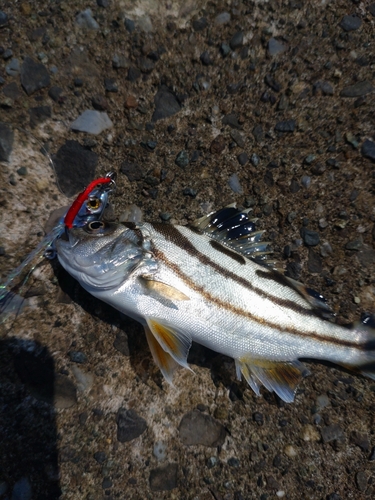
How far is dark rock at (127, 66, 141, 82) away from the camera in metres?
2.40

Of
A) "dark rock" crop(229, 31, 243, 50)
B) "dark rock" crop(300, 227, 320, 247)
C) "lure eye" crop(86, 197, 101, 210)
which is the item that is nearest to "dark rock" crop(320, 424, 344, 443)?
"dark rock" crop(300, 227, 320, 247)

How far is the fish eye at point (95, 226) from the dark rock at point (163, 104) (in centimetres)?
84

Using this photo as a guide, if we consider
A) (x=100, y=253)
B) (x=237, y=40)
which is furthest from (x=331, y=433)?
(x=237, y=40)

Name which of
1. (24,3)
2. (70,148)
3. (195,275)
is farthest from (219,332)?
(24,3)

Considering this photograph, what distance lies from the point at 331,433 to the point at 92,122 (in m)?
2.58

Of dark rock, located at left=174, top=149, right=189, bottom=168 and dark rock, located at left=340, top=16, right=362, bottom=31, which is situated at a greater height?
dark rock, located at left=340, top=16, right=362, bottom=31

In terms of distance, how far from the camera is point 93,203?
2.21 meters

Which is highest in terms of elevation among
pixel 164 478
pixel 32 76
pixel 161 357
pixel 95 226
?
pixel 32 76

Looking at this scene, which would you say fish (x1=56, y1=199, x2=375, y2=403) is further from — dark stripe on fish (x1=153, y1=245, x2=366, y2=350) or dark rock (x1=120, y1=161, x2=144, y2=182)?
dark rock (x1=120, y1=161, x2=144, y2=182)

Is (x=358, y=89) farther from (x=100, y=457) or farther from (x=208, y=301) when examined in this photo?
(x=100, y=457)

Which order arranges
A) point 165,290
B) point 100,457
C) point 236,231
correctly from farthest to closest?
point 236,231 → point 100,457 → point 165,290

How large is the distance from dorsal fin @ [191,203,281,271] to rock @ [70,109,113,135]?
35.2 inches

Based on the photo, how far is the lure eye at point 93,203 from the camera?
2.19m

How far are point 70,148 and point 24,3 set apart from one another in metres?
0.94
